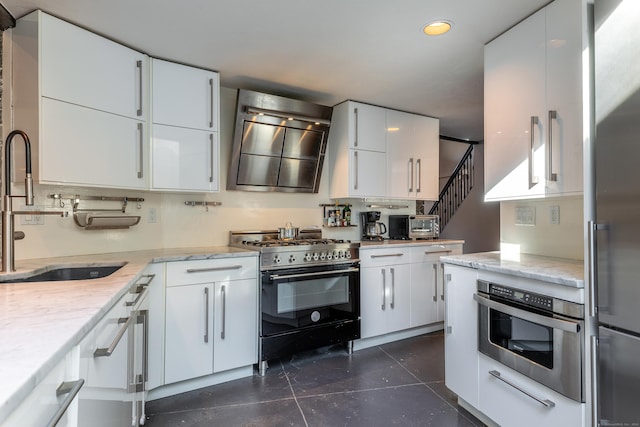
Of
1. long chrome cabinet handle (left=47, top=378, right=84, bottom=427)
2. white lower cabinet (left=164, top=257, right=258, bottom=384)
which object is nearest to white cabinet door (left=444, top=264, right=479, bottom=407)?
white lower cabinet (left=164, top=257, right=258, bottom=384)

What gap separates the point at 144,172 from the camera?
A: 7.68 ft

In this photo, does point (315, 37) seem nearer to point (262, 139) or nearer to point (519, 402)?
point (262, 139)

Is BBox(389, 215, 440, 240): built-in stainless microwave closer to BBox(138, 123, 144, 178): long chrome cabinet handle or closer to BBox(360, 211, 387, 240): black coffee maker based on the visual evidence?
BBox(360, 211, 387, 240): black coffee maker

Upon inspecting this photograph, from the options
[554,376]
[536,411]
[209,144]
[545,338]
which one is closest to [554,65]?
[545,338]

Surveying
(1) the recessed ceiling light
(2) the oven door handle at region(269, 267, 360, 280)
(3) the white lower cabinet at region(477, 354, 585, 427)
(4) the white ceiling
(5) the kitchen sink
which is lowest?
(3) the white lower cabinet at region(477, 354, 585, 427)

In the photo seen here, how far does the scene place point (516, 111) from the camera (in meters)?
1.96

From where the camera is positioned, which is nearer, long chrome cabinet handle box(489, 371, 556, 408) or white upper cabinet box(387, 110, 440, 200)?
long chrome cabinet handle box(489, 371, 556, 408)

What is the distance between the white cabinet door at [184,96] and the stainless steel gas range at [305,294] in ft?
3.41

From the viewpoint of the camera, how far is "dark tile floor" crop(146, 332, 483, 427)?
77.3 inches

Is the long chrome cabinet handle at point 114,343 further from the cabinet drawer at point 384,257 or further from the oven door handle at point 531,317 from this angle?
the cabinet drawer at point 384,257

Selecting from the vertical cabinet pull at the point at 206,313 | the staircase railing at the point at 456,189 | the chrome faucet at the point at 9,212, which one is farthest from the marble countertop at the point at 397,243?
the staircase railing at the point at 456,189

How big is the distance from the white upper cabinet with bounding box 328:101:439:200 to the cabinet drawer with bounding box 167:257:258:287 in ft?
4.23

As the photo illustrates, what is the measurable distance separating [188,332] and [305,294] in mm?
911

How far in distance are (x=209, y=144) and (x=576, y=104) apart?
2348 mm
